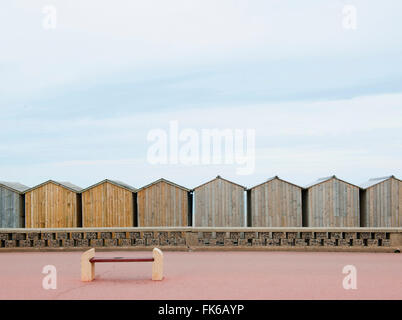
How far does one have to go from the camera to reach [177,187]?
2116 cm

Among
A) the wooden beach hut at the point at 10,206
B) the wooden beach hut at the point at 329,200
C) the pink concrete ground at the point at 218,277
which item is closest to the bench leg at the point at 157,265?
the pink concrete ground at the point at 218,277

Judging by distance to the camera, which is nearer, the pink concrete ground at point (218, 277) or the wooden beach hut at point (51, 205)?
the pink concrete ground at point (218, 277)

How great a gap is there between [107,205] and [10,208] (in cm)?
416

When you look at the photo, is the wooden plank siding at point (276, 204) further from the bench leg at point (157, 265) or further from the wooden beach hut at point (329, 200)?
the bench leg at point (157, 265)

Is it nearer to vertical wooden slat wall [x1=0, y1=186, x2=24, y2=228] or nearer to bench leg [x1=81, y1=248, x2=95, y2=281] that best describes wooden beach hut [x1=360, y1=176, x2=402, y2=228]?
bench leg [x1=81, y1=248, x2=95, y2=281]

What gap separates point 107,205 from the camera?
21.2 meters

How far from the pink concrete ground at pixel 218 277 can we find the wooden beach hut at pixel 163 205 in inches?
227

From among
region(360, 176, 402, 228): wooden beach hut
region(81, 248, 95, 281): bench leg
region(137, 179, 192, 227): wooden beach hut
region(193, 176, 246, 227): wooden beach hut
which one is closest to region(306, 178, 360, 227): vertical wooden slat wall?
region(360, 176, 402, 228): wooden beach hut

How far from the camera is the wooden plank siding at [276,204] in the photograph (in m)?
21.0

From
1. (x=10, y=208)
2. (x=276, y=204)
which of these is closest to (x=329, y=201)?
(x=276, y=204)

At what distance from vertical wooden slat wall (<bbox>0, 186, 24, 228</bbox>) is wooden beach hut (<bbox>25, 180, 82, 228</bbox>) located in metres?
0.43

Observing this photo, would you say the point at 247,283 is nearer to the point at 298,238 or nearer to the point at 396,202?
the point at 298,238

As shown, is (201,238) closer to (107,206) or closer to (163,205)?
(163,205)

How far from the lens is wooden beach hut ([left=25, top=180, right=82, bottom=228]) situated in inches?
841
